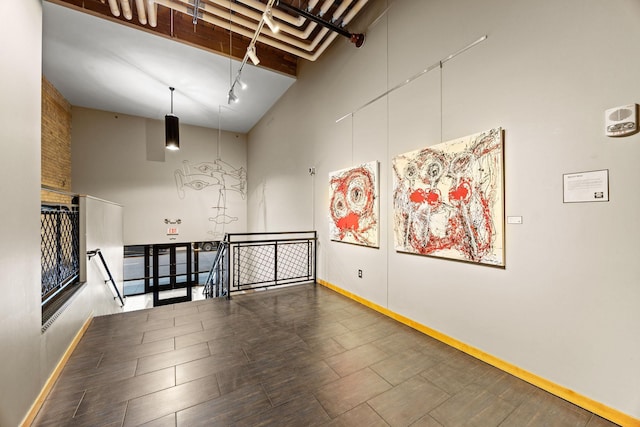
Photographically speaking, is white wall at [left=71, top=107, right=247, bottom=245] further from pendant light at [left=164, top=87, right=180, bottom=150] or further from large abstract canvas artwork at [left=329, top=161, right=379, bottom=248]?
large abstract canvas artwork at [left=329, top=161, right=379, bottom=248]

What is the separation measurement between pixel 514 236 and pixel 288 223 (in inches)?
166

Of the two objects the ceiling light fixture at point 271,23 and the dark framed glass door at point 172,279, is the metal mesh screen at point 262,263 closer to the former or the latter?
the dark framed glass door at point 172,279

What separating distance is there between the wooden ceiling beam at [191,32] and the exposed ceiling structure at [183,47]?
0.01 m

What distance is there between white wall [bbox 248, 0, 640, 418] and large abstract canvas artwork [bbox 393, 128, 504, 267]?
11 cm

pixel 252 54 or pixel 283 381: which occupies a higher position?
pixel 252 54

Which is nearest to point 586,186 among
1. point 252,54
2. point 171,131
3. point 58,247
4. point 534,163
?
point 534,163

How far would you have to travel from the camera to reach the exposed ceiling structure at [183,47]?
10.7ft

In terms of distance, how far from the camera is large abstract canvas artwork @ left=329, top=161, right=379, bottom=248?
11.1 ft

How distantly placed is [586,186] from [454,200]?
2.91 ft

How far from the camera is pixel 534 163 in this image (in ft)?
6.30

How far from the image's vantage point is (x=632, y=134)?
1516 millimetres

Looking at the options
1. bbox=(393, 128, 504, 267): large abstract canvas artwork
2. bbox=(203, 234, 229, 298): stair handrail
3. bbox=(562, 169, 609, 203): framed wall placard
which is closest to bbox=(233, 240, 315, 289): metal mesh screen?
bbox=(203, 234, 229, 298): stair handrail

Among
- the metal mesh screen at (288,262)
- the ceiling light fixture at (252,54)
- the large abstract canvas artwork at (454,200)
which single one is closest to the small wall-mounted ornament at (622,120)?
the large abstract canvas artwork at (454,200)

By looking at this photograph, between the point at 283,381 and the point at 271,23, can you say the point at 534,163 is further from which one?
the point at 271,23
